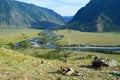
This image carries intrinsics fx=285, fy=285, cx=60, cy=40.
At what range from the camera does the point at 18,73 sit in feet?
82.0

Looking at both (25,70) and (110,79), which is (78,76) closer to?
(110,79)

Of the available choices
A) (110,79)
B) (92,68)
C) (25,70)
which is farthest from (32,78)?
(92,68)

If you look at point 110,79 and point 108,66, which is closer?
point 110,79

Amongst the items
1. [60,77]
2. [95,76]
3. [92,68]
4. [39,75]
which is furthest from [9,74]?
[92,68]

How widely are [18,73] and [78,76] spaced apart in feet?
18.1

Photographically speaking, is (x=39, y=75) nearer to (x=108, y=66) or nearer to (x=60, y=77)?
(x=60, y=77)

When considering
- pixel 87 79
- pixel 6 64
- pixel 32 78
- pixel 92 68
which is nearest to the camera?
pixel 32 78

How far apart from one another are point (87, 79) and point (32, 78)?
502 centimetres

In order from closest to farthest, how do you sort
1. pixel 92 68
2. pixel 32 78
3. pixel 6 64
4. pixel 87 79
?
1. pixel 32 78
2. pixel 87 79
3. pixel 6 64
4. pixel 92 68

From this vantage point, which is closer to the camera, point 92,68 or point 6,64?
point 6,64

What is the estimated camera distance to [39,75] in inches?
1004

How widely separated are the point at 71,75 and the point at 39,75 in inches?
120

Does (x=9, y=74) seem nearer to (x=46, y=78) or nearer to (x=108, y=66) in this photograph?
(x=46, y=78)

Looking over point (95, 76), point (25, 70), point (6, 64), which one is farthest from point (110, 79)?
point (6, 64)
